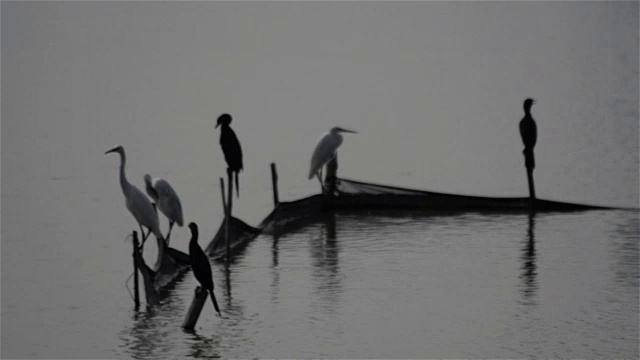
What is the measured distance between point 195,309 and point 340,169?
11.0 m

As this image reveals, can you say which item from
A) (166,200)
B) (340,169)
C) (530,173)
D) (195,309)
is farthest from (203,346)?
(340,169)

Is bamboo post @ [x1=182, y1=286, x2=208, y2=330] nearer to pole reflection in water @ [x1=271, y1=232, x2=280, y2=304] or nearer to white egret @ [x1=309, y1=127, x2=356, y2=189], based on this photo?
pole reflection in water @ [x1=271, y1=232, x2=280, y2=304]

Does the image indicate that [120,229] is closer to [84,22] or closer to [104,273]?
[104,273]

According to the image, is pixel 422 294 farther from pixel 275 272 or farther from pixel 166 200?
pixel 166 200

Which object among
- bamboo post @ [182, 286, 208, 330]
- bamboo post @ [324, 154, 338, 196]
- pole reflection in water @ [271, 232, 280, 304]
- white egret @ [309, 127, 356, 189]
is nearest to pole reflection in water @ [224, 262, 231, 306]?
pole reflection in water @ [271, 232, 280, 304]

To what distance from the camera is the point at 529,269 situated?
11.7 meters

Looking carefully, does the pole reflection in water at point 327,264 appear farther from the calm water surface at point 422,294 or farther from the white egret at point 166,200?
the white egret at point 166,200

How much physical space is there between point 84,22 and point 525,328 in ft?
115

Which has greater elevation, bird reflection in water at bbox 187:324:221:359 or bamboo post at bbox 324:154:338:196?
bamboo post at bbox 324:154:338:196

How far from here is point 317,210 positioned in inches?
568

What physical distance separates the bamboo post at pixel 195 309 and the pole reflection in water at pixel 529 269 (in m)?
2.43

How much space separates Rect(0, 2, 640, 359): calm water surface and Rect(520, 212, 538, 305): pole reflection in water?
3 cm

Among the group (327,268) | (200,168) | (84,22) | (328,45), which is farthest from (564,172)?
(84,22)

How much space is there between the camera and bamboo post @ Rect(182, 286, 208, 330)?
9.65 meters
